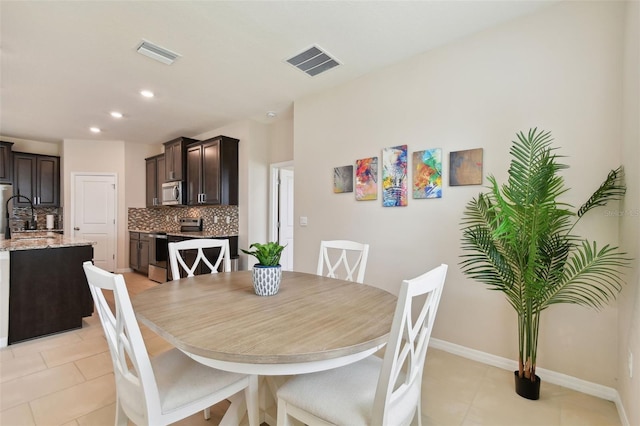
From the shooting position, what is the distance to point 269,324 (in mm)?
1188

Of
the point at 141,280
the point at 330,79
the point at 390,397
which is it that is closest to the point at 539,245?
the point at 390,397

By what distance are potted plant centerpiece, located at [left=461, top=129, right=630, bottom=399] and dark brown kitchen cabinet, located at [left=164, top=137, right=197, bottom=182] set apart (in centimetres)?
479

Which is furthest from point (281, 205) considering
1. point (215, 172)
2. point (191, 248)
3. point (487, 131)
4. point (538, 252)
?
point (538, 252)

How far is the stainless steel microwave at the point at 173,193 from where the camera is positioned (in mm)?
5074

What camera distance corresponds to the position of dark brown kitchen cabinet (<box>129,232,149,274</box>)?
17.8 feet

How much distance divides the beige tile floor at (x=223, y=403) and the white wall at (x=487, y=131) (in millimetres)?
245

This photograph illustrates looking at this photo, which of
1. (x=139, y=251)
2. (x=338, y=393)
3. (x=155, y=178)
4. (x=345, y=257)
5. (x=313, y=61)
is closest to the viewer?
(x=338, y=393)

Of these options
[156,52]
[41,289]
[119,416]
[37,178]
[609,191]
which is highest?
[156,52]

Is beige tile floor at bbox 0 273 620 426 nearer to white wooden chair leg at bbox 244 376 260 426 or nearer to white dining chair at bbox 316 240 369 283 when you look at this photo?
white wooden chair leg at bbox 244 376 260 426

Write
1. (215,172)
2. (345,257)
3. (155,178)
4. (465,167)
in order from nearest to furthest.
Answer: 1. (345,257)
2. (465,167)
3. (215,172)
4. (155,178)

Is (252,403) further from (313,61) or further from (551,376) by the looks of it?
(313,61)

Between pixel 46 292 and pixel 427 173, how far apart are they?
3853mm

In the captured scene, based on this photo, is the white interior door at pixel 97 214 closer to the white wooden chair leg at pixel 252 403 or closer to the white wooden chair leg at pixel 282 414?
the white wooden chair leg at pixel 252 403

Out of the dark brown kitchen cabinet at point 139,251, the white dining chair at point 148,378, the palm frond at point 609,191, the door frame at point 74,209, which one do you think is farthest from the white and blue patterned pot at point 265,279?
the door frame at point 74,209
